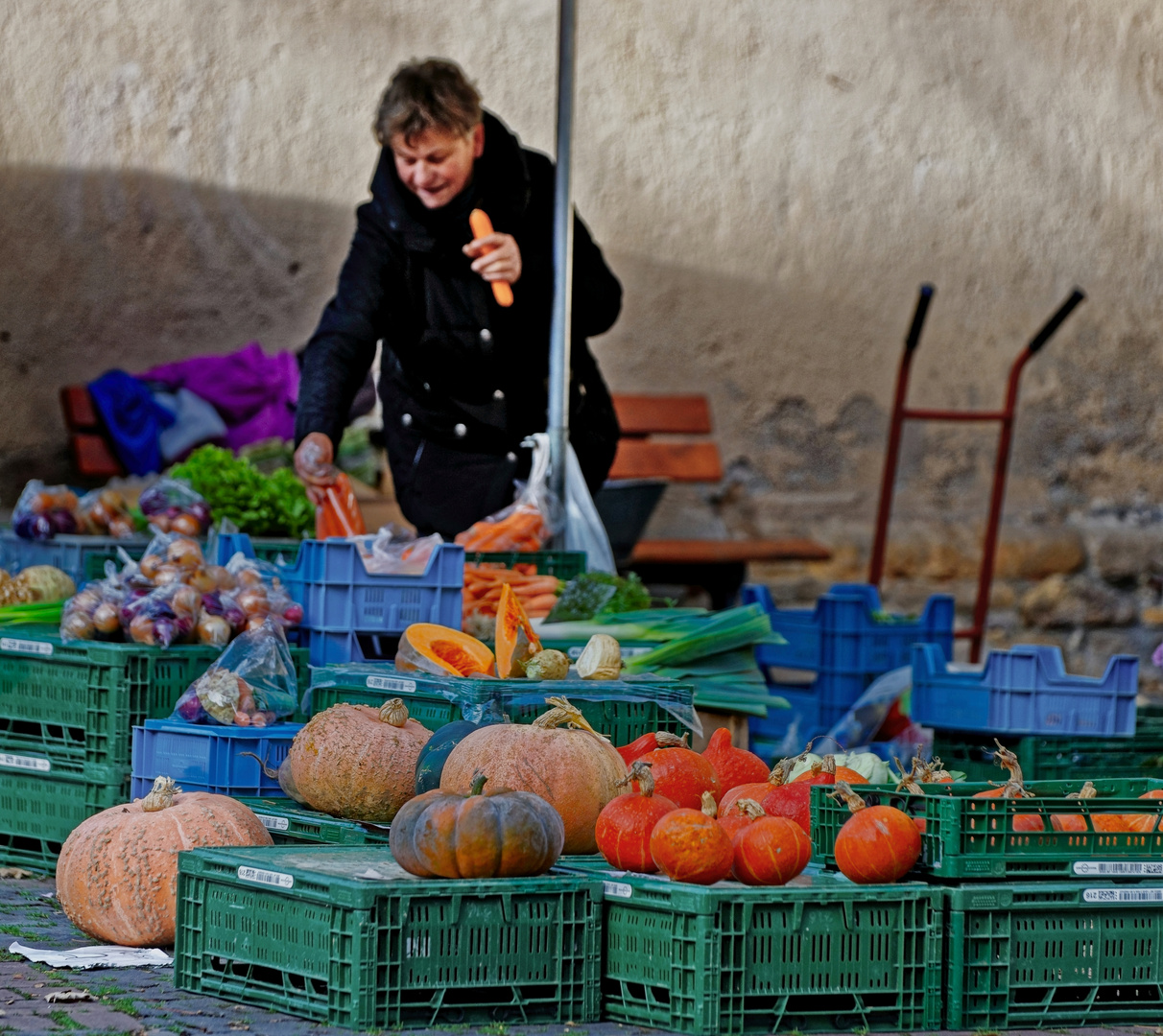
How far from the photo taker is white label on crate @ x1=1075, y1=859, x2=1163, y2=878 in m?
3.26

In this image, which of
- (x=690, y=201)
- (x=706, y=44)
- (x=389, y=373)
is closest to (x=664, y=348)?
(x=690, y=201)

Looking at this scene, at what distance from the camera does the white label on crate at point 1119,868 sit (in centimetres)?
326

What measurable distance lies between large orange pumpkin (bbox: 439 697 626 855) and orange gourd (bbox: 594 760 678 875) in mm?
168

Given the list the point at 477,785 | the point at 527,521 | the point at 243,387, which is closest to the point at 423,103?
the point at 527,521

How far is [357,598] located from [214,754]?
2.35 feet

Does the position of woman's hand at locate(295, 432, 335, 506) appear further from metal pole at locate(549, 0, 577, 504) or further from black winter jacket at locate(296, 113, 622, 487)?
metal pole at locate(549, 0, 577, 504)

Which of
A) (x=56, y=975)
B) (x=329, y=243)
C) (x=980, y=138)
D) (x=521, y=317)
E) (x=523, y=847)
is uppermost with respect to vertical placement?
(x=980, y=138)

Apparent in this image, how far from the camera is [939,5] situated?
9.93 metres

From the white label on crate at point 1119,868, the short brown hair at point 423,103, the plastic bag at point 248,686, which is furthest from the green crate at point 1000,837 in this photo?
the short brown hair at point 423,103

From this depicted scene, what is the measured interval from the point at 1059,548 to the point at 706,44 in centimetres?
353

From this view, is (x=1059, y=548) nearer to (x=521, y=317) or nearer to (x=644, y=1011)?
(x=521, y=317)

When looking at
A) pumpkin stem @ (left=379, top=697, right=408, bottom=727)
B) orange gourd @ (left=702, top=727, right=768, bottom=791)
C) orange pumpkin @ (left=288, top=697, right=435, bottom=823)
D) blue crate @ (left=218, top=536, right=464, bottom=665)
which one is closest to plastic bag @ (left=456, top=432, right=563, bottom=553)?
blue crate @ (left=218, top=536, right=464, bottom=665)

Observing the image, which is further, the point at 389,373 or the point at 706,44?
the point at 706,44

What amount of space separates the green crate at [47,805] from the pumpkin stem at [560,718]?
4.49 feet
